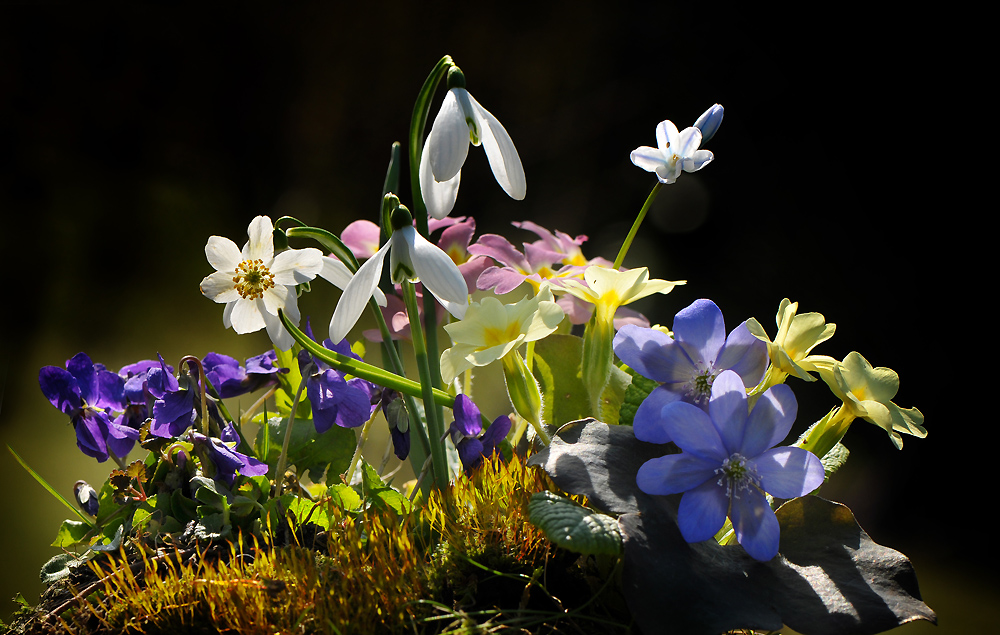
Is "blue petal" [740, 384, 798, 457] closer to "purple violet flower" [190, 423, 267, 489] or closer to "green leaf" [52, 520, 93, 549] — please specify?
"purple violet flower" [190, 423, 267, 489]

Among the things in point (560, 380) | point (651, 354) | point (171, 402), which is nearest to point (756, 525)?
point (651, 354)

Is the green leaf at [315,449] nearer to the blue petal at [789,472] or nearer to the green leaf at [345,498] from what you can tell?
the green leaf at [345,498]

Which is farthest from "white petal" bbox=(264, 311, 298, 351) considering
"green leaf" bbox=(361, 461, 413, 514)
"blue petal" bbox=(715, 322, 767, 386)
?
"blue petal" bbox=(715, 322, 767, 386)

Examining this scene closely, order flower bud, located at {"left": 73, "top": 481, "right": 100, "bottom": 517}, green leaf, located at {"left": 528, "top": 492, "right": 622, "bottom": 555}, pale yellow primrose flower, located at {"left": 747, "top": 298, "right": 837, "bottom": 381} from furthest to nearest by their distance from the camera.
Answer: flower bud, located at {"left": 73, "top": 481, "right": 100, "bottom": 517} < pale yellow primrose flower, located at {"left": 747, "top": 298, "right": 837, "bottom": 381} < green leaf, located at {"left": 528, "top": 492, "right": 622, "bottom": 555}

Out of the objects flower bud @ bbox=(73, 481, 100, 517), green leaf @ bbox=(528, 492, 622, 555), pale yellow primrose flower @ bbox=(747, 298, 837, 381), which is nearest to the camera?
green leaf @ bbox=(528, 492, 622, 555)

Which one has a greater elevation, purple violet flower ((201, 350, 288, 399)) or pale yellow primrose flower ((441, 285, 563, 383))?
purple violet flower ((201, 350, 288, 399))

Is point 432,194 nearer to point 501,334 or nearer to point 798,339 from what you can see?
point 501,334

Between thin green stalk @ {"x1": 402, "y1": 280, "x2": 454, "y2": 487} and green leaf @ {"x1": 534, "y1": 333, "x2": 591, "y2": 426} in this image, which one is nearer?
thin green stalk @ {"x1": 402, "y1": 280, "x2": 454, "y2": 487}

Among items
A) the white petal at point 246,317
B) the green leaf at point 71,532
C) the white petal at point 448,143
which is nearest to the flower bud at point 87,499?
the green leaf at point 71,532
